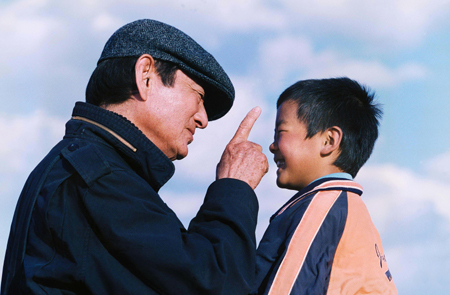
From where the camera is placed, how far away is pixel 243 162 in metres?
2.73

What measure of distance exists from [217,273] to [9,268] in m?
1.03

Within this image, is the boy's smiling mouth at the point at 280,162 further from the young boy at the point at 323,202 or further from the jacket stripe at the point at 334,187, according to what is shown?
the jacket stripe at the point at 334,187

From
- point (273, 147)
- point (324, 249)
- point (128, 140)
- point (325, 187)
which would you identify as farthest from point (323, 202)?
point (128, 140)

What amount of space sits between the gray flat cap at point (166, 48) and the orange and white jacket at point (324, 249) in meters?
1.05

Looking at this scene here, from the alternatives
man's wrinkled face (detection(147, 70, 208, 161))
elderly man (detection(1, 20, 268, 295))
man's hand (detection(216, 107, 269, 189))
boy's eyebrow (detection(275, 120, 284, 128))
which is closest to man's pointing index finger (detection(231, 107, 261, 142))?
man's hand (detection(216, 107, 269, 189))

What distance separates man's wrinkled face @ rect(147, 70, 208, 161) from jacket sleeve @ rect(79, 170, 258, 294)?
57cm

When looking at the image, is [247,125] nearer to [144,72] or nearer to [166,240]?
[144,72]

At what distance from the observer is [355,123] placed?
3.91 meters

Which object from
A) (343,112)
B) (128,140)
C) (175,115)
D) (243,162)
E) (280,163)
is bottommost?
(128,140)

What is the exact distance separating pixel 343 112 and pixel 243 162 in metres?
1.54

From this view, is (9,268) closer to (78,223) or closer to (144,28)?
(78,223)

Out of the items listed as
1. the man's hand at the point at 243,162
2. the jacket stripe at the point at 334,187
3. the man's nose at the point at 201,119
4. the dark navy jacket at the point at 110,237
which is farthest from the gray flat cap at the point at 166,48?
the jacket stripe at the point at 334,187

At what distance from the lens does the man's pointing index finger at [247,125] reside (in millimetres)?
3035

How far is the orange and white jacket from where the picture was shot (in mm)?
2848
